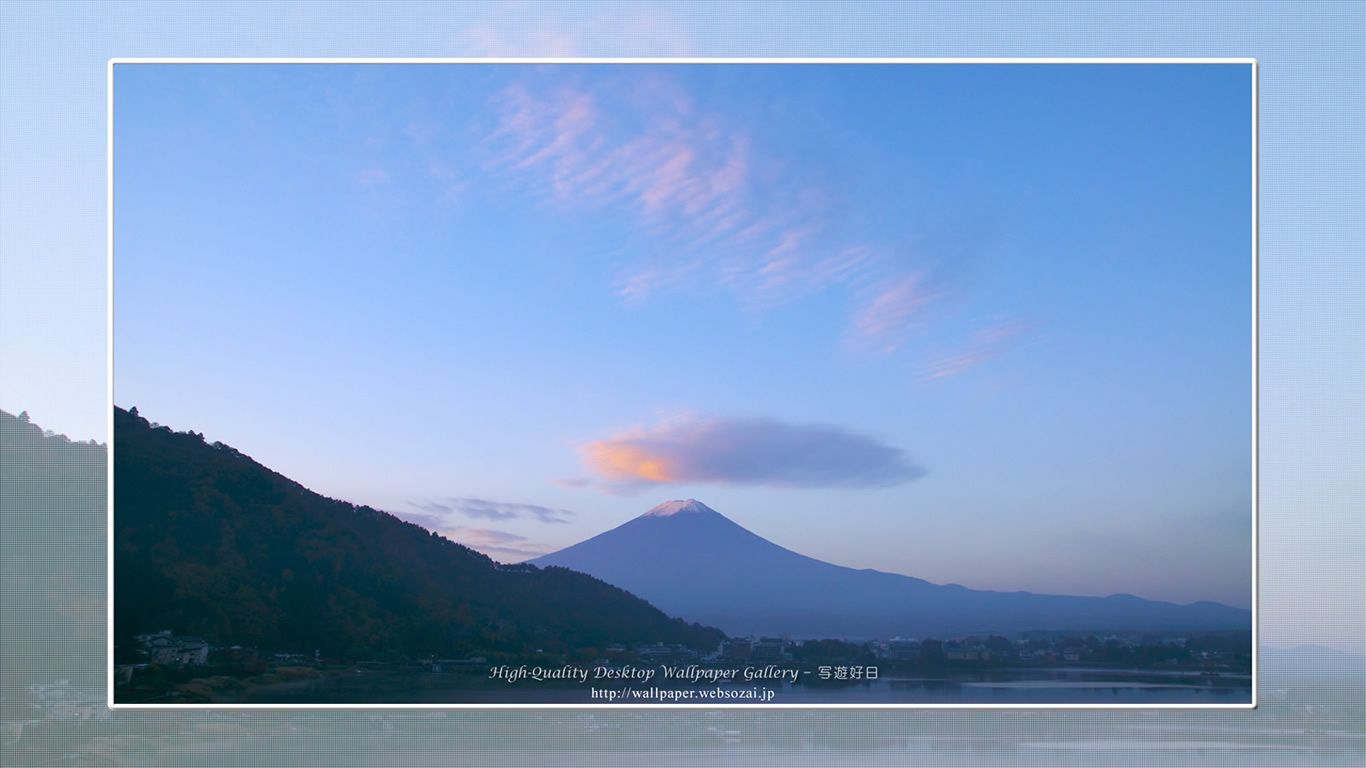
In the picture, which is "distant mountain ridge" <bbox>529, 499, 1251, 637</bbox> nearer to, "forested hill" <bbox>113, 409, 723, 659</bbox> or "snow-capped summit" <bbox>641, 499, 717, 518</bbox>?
"snow-capped summit" <bbox>641, 499, 717, 518</bbox>

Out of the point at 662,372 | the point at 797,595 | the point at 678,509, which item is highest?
the point at 662,372

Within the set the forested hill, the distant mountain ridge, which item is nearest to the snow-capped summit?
the distant mountain ridge

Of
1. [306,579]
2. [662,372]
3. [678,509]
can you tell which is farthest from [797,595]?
[306,579]

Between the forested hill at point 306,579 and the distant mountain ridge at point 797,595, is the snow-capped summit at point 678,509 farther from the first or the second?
the forested hill at point 306,579

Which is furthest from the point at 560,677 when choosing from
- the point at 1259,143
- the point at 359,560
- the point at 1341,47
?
the point at 1341,47

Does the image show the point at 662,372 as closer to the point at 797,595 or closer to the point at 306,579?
the point at 797,595
